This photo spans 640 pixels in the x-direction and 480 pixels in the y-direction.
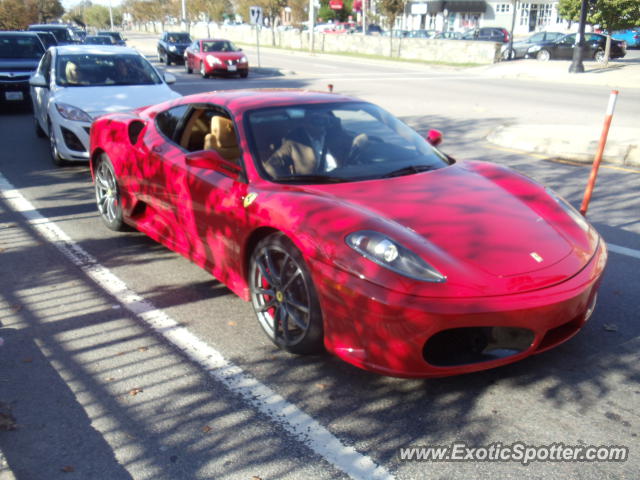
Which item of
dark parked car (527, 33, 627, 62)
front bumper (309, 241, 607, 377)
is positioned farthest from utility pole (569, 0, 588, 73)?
front bumper (309, 241, 607, 377)

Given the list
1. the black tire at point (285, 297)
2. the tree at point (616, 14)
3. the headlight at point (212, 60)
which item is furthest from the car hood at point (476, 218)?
the tree at point (616, 14)

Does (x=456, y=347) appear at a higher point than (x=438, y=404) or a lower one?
higher

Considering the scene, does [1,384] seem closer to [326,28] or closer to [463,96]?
[463,96]

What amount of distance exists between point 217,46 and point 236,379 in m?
26.0

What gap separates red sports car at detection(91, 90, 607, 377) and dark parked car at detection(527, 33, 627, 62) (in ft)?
95.7

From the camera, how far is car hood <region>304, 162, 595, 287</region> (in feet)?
10.9

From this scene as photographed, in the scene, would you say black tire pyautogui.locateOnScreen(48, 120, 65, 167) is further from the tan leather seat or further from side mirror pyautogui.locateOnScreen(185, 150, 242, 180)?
side mirror pyautogui.locateOnScreen(185, 150, 242, 180)

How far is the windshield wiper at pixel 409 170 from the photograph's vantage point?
4219mm

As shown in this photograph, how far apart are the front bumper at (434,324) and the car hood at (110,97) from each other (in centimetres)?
642

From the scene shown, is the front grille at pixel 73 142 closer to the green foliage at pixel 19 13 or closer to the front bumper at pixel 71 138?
the front bumper at pixel 71 138

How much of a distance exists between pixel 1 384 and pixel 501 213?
2.99 metres

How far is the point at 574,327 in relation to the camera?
347 cm

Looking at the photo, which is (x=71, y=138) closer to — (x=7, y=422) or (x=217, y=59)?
(x=7, y=422)

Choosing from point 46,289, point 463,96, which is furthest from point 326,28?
point 46,289
